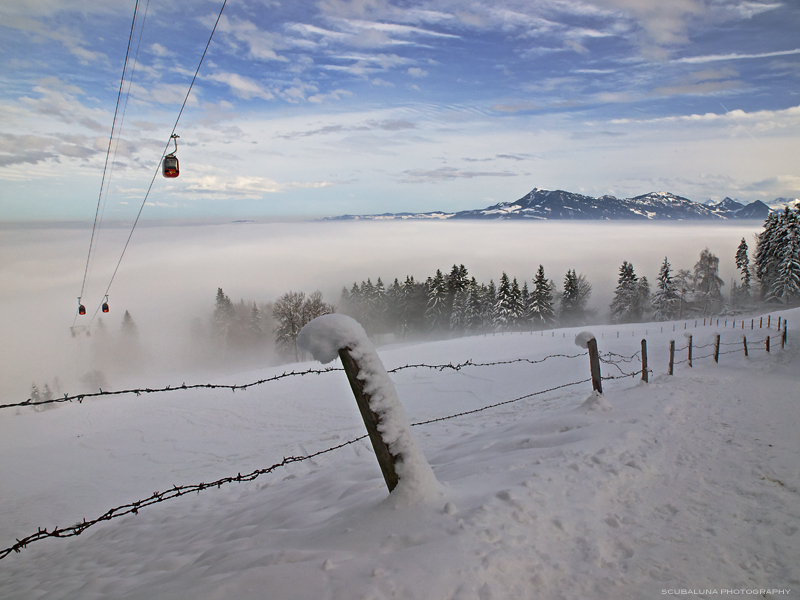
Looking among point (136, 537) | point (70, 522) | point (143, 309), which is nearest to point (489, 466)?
point (136, 537)

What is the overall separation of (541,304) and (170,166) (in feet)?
179

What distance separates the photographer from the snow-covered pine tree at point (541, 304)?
58.5 m

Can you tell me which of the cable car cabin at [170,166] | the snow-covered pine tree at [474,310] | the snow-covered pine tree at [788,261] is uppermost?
the cable car cabin at [170,166]

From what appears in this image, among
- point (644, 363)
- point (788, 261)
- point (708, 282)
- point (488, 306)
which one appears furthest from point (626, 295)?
point (644, 363)

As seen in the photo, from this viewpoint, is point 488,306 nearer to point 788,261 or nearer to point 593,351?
point 788,261

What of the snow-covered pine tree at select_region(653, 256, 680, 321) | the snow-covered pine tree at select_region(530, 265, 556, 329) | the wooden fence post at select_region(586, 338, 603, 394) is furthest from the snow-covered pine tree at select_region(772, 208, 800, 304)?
the wooden fence post at select_region(586, 338, 603, 394)

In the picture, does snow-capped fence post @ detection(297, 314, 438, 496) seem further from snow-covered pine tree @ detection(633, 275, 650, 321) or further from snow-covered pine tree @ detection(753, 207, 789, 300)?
snow-covered pine tree @ detection(633, 275, 650, 321)

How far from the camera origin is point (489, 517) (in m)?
3.10

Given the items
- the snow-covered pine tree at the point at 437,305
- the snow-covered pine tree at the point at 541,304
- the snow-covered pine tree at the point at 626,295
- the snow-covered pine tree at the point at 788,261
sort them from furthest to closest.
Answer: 1. the snow-covered pine tree at the point at 437,305
2. the snow-covered pine tree at the point at 626,295
3. the snow-covered pine tree at the point at 541,304
4. the snow-covered pine tree at the point at 788,261

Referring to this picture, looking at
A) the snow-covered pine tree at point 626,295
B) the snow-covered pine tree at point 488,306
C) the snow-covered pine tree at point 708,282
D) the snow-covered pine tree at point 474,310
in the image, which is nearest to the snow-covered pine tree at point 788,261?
the snow-covered pine tree at point 708,282

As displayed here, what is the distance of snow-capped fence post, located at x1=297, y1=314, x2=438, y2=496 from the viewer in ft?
9.98

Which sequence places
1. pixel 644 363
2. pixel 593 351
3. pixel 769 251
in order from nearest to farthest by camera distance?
pixel 593 351 < pixel 644 363 < pixel 769 251

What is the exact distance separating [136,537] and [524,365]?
60.6 feet

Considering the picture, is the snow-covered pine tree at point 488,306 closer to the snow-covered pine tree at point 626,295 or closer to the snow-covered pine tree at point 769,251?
the snow-covered pine tree at point 626,295
